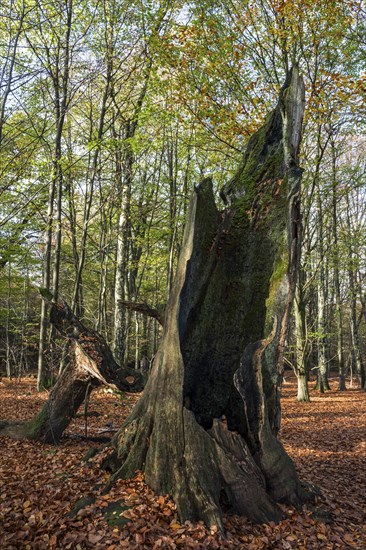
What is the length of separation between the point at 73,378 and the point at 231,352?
3437 millimetres

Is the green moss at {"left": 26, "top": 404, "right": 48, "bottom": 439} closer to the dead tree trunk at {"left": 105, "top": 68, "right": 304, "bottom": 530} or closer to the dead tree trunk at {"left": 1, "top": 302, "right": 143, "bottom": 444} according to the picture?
the dead tree trunk at {"left": 1, "top": 302, "right": 143, "bottom": 444}

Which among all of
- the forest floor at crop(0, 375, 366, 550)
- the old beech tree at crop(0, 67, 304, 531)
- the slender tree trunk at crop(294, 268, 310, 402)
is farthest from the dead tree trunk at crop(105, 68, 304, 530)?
the slender tree trunk at crop(294, 268, 310, 402)

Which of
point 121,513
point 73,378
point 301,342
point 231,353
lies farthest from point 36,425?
point 301,342

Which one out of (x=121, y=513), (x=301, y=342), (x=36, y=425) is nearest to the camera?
(x=121, y=513)

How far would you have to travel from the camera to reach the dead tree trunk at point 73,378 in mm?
6934

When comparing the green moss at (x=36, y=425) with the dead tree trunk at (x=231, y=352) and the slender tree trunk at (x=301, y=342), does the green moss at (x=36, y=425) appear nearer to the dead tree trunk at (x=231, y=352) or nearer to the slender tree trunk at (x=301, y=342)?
the dead tree trunk at (x=231, y=352)

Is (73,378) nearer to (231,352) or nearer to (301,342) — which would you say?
(231,352)

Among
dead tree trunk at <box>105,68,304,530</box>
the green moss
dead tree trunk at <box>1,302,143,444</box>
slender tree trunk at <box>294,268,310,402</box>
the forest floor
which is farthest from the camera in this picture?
slender tree trunk at <box>294,268,310,402</box>

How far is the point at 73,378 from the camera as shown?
7414 mm

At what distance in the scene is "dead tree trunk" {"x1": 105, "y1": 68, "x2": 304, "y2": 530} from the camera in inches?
187

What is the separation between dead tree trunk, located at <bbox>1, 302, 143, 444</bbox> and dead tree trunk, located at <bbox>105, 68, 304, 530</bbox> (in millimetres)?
1403

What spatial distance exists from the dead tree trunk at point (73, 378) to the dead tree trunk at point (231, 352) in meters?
1.40

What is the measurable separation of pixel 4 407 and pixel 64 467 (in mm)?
7193

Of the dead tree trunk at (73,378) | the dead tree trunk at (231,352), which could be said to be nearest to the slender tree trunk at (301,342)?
the dead tree trunk at (73,378)
